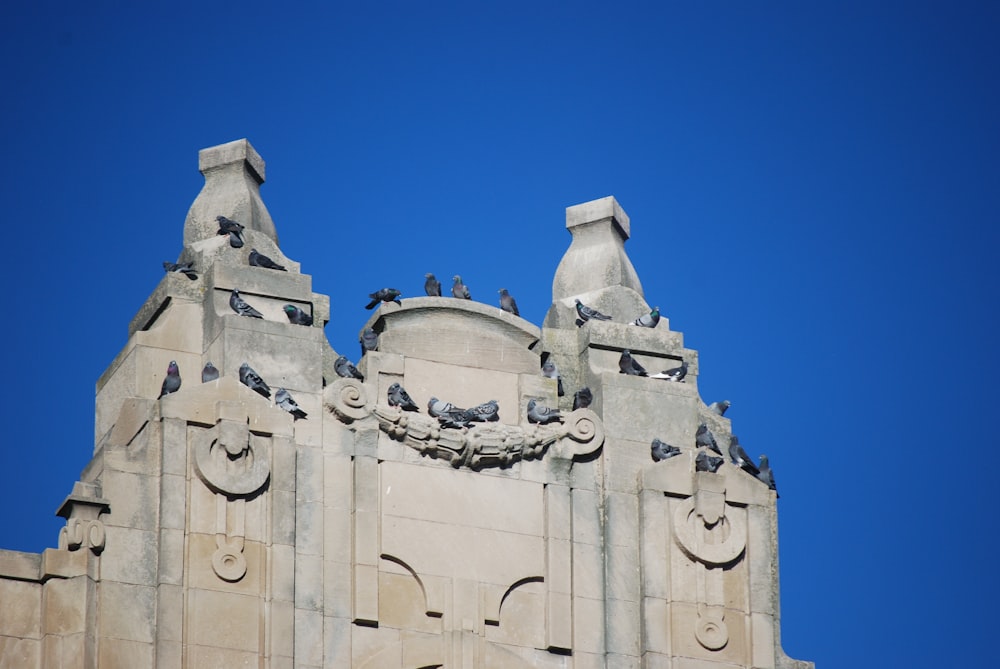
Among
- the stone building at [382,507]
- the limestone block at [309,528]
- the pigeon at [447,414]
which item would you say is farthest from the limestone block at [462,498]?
the limestone block at [309,528]

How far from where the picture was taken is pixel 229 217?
2247 inches

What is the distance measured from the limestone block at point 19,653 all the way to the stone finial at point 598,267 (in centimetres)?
1147

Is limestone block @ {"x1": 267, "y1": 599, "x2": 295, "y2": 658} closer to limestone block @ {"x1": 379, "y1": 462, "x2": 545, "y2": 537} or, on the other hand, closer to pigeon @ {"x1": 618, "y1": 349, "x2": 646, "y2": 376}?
limestone block @ {"x1": 379, "y1": 462, "x2": 545, "y2": 537}

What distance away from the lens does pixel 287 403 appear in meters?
54.6

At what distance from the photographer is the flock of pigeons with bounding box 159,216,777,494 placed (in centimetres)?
5459

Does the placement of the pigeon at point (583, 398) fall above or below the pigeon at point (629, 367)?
below

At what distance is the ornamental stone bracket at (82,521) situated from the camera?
52.3 meters

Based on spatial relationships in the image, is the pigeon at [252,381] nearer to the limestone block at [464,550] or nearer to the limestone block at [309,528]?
the limestone block at [309,528]

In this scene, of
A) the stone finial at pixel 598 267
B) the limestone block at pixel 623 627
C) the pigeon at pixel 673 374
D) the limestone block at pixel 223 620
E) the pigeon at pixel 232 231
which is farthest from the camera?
the stone finial at pixel 598 267

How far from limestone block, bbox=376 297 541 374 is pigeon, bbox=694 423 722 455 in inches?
113

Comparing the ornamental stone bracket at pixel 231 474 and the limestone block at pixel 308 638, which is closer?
the limestone block at pixel 308 638

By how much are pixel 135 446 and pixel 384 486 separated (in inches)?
162

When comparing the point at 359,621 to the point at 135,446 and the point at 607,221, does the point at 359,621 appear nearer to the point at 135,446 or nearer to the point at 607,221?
the point at 135,446

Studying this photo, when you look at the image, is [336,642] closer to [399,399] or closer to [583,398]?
[399,399]
